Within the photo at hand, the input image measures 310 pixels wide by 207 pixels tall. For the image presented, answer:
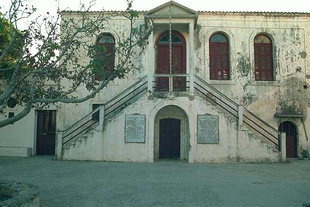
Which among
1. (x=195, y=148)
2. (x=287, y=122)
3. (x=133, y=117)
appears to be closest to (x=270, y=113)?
(x=287, y=122)

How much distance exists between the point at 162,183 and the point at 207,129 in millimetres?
6132

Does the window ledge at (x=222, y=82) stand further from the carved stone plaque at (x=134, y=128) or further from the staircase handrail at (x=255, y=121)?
the carved stone plaque at (x=134, y=128)

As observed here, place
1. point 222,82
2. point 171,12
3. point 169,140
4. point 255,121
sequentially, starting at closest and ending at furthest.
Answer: point 171,12 → point 169,140 → point 255,121 → point 222,82

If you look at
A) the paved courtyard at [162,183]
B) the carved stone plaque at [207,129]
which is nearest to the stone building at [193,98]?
the carved stone plaque at [207,129]

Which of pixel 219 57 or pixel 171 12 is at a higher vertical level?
pixel 171 12

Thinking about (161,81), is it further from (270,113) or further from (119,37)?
(270,113)

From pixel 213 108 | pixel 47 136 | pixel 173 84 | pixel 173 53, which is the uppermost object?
pixel 173 53

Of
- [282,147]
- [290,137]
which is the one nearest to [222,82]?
[282,147]

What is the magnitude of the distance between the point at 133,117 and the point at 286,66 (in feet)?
31.1

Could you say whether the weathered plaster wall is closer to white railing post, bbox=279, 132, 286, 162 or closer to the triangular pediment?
white railing post, bbox=279, 132, 286, 162

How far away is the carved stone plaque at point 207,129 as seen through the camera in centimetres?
1571

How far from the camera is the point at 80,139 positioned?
51.7ft

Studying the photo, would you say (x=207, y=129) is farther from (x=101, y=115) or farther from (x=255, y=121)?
(x=101, y=115)

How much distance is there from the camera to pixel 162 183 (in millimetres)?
10266
